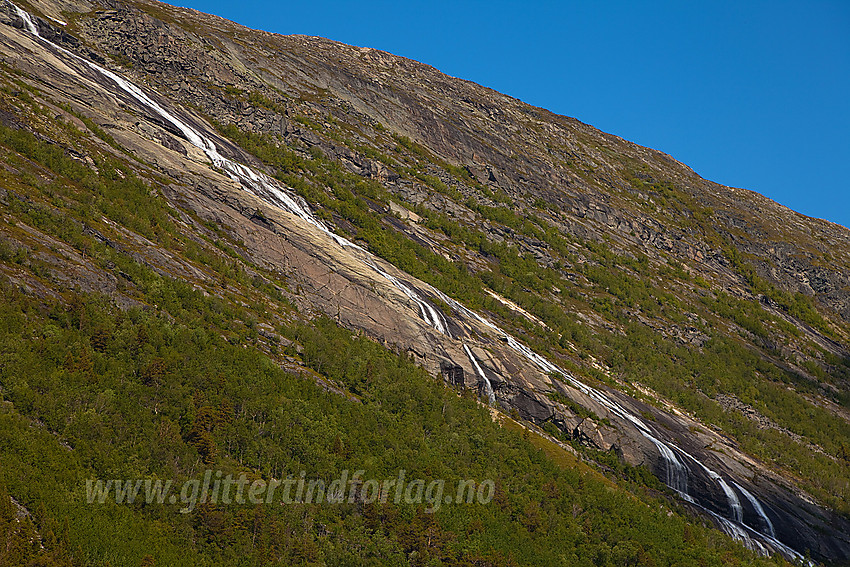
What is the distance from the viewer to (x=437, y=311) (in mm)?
63500

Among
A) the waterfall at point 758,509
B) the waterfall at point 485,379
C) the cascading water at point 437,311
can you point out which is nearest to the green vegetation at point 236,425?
the waterfall at point 485,379

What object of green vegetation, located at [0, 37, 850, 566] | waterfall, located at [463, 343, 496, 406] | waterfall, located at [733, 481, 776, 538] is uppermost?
waterfall, located at [733, 481, 776, 538]

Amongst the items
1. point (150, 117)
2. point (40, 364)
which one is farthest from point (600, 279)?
point (40, 364)

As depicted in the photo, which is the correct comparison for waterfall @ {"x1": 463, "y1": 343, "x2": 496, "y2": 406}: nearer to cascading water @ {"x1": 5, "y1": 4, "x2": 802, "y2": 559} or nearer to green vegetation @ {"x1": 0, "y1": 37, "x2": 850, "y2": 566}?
cascading water @ {"x1": 5, "y1": 4, "x2": 802, "y2": 559}

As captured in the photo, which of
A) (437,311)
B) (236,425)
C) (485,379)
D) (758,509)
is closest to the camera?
(236,425)

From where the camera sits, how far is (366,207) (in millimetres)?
88125

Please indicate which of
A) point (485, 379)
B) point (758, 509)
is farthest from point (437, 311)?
point (758, 509)

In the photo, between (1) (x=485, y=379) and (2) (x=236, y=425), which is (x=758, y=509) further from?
(2) (x=236, y=425)

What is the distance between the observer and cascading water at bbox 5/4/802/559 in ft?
181

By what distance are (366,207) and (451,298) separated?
23.4m

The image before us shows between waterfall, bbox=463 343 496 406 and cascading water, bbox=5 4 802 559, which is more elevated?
cascading water, bbox=5 4 802 559

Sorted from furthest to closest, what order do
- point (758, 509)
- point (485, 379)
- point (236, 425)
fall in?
point (485, 379) < point (758, 509) < point (236, 425)

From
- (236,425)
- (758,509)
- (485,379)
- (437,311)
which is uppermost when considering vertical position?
(437,311)

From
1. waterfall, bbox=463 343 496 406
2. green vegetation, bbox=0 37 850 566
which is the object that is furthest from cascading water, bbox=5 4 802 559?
green vegetation, bbox=0 37 850 566
